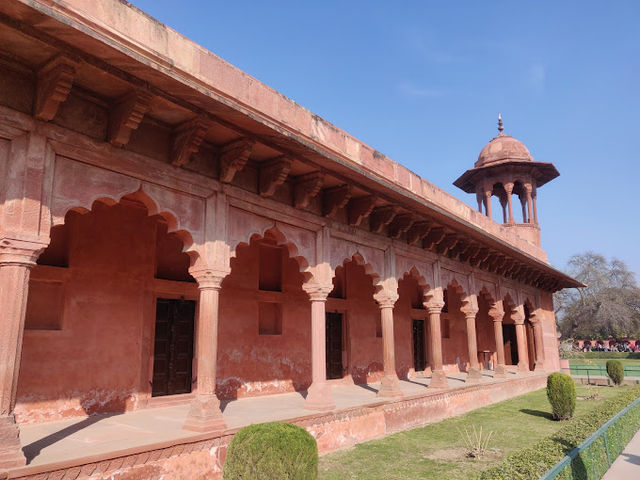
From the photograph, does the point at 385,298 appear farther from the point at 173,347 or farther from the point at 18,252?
the point at 18,252

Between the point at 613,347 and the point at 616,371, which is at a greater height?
the point at 616,371

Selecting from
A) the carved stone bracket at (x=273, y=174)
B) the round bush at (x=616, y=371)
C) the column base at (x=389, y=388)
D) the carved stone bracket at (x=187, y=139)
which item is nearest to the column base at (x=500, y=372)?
the column base at (x=389, y=388)

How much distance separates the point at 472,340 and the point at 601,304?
36350 millimetres

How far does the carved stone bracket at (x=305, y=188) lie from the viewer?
25.4 feet

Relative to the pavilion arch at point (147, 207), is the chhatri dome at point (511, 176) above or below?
above

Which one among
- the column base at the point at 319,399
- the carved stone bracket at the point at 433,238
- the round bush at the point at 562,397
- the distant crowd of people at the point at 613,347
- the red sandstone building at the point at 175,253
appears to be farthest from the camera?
the distant crowd of people at the point at 613,347

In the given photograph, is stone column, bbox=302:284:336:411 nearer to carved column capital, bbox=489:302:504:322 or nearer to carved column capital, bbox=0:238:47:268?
carved column capital, bbox=0:238:47:268

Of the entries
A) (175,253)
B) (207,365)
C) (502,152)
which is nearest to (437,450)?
(207,365)

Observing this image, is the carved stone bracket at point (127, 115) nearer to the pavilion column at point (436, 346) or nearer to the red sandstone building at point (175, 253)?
the red sandstone building at point (175, 253)

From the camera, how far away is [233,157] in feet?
21.5

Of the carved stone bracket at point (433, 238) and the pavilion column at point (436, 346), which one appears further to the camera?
the carved stone bracket at point (433, 238)

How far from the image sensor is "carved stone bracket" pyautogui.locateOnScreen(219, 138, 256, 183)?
21.1ft

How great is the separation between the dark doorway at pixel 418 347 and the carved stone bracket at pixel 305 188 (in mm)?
8670

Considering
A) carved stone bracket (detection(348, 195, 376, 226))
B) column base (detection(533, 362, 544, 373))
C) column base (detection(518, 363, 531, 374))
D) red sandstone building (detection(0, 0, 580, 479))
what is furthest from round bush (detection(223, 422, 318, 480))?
column base (detection(533, 362, 544, 373))
